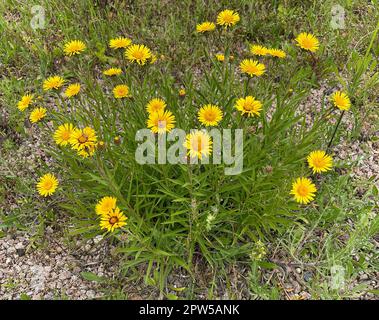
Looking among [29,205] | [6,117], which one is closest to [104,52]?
[6,117]

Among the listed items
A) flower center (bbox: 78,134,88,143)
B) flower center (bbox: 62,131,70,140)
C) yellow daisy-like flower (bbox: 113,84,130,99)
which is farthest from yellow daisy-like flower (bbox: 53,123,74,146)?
yellow daisy-like flower (bbox: 113,84,130,99)

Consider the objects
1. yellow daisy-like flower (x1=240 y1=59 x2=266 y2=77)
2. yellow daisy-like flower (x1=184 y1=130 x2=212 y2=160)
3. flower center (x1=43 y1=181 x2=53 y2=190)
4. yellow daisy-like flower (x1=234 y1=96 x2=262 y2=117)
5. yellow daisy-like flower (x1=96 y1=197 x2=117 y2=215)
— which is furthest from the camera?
flower center (x1=43 y1=181 x2=53 y2=190)

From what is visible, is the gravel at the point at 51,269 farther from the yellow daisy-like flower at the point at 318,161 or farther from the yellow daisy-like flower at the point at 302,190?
the yellow daisy-like flower at the point at 318,161

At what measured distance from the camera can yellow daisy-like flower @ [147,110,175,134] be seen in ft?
6.08

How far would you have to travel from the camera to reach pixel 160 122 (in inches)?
73.4

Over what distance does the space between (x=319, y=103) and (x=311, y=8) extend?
1.08 m

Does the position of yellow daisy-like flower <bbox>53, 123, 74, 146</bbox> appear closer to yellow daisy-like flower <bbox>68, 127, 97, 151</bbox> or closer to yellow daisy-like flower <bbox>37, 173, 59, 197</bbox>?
yellow daisy-like flower <bbox>68, 127, 97, 151</bbox>

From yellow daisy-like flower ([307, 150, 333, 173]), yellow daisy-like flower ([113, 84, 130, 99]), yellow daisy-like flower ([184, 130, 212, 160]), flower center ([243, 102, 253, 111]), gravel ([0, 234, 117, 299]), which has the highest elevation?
yellow daisy-like flower ([113, 84, 130, 99])

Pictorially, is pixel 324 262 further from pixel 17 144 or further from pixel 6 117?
pixel 6 117

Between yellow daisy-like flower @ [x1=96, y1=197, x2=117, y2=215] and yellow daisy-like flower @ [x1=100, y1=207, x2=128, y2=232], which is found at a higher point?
yellow daisy-like flower @ [x1=96, y1=197, x2=117, y2=215]

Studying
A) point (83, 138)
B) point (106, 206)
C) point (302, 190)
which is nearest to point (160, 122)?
point (83, 138)

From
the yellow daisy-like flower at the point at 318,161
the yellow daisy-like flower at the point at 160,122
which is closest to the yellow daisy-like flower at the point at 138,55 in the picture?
the yellow daisy-like flower at the point at 160,122

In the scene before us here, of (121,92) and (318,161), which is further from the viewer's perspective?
(121,92)

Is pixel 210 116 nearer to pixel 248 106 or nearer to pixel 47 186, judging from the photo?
pixel 248 106
